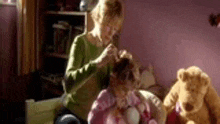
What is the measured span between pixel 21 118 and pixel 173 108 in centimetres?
177

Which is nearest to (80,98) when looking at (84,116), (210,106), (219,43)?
(84,116)

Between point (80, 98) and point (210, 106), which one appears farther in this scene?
point (210, 106)

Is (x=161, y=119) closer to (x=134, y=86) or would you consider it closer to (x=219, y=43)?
(x=134, y=86)

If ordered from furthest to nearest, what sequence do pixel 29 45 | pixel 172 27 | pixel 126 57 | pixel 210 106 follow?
pixel 29 45, pixel 172 27, pixel 210 106, pixel 126 57

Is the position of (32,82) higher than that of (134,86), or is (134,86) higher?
(134,86)

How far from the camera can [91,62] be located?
77 cm

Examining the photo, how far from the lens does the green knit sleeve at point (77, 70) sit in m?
0.77

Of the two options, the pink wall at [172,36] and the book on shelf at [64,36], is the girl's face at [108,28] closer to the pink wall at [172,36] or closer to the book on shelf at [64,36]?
the pink wall at [172,36]

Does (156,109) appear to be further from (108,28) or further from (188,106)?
(108,28)

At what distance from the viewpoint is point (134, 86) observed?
0.83 m

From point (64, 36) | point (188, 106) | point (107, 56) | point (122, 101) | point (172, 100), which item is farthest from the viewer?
point (64, 36)

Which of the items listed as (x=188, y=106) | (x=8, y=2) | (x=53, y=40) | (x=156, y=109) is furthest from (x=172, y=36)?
(x=8, y=2)

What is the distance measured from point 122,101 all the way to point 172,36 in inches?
34.8

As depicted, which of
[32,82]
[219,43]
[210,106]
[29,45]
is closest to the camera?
[210,106]
